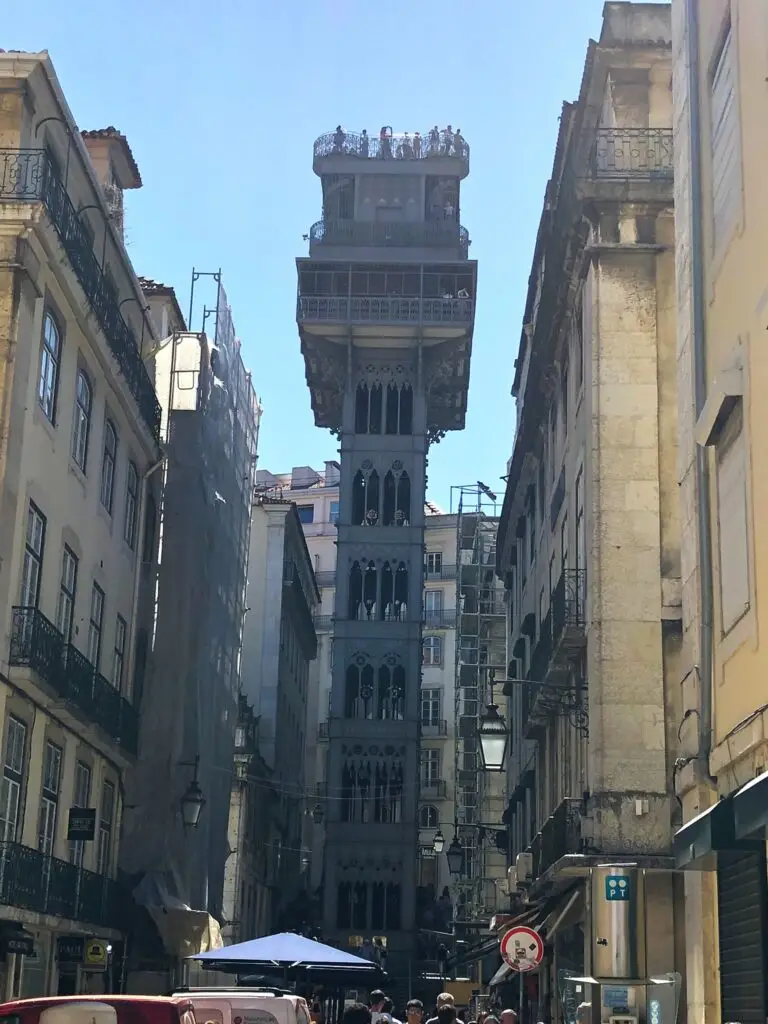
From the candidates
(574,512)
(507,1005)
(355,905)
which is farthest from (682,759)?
(355,905)

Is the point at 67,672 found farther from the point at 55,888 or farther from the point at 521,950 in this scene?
the point at 521,950

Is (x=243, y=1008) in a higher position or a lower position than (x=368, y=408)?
lower

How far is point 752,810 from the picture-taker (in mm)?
8773

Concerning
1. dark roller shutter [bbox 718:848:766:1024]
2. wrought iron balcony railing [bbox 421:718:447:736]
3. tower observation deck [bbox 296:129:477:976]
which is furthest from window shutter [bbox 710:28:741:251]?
wrought iron balcony railing [bbox 421:718:447:736]

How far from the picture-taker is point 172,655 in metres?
29.6

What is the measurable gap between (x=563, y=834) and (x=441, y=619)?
185ft

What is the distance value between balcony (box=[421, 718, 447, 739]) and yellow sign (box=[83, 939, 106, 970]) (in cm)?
5155

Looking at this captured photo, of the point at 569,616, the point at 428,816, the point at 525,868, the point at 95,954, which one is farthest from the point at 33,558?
the point at 428,816

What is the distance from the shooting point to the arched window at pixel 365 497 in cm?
5781

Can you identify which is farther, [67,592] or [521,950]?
[67,592]

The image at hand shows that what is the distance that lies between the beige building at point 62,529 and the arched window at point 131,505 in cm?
10

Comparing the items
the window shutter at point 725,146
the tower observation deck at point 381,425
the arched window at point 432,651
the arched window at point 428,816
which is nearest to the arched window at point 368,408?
the tower observation deck at point 381,425

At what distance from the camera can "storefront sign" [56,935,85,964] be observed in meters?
23.9

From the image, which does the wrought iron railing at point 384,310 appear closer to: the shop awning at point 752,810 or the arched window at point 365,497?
the arched window at point 365,497
